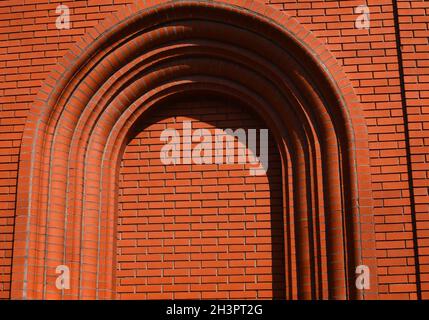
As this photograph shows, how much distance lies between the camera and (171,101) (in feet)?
22.1

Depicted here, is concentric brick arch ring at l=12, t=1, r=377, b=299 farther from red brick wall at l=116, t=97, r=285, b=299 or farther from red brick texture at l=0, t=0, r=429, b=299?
red brick wall at l=116, t=97, r=285, b=299

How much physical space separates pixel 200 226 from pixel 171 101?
1423 millimetres

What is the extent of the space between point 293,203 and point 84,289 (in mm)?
2205

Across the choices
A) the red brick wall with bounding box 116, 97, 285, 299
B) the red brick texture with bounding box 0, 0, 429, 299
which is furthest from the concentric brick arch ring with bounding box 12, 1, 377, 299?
the red brick wall with bounding box 116, 97, 285, 299

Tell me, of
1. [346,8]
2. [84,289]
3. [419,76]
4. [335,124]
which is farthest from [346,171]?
[84,289]

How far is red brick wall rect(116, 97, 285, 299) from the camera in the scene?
242 inches

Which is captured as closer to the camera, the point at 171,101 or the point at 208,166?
the point at 208,166

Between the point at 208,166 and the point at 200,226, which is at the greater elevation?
the point at 208,166

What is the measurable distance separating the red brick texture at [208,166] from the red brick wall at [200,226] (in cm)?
1

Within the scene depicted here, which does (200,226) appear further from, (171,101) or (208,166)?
(171,101)

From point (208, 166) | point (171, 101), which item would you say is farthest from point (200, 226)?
point (171, 101)

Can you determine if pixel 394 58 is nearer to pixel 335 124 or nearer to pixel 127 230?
pixel 335 124

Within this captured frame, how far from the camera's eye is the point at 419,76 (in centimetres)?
599

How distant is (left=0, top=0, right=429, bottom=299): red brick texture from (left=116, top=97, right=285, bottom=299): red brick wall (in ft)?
0.05
